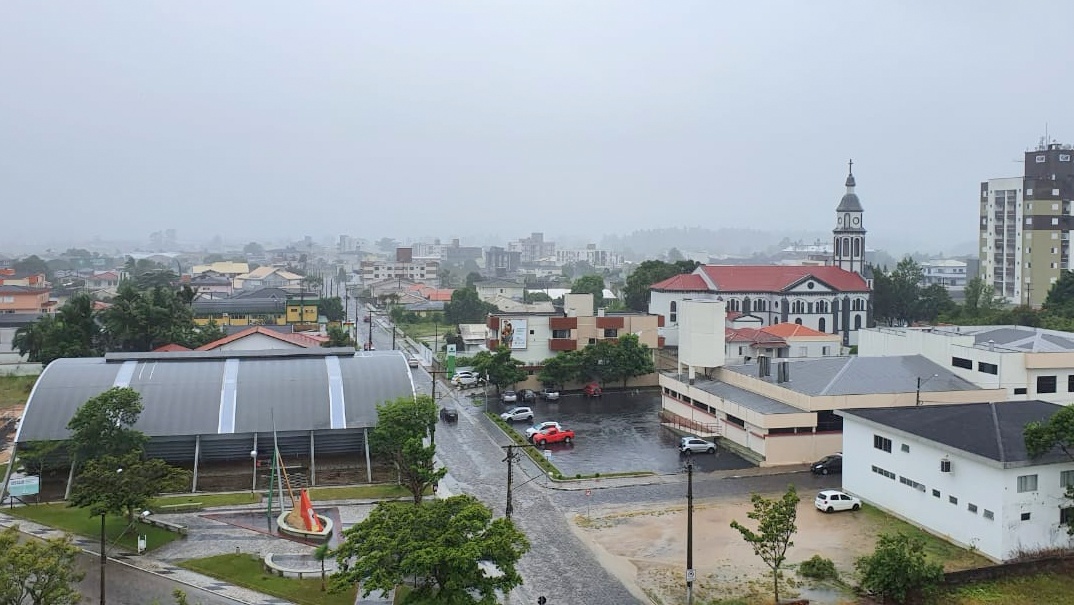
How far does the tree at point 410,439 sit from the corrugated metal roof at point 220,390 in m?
3.33

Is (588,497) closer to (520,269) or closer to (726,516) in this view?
(726,516)

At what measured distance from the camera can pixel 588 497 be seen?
70.1 feet

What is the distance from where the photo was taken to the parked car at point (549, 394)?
35.8 meters

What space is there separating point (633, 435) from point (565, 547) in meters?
11.5

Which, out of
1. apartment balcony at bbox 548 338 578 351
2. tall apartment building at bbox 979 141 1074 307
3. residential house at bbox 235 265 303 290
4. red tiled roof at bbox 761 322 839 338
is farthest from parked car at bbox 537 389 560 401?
residential house at bbox 235 265 303 290

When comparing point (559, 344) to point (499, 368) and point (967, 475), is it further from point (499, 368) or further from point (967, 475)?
point (967, 475)

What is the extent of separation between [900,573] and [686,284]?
39.2m

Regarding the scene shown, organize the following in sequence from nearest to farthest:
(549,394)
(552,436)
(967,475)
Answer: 1. (967,475)
2. (552,436)
3. (549,394)

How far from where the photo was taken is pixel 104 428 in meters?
19.9

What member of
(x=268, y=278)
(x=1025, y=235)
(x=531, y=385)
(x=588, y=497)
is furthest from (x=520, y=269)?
(x=588, y=497)

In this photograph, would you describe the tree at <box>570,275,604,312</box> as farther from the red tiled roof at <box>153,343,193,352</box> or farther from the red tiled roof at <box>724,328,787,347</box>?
the red tiled roof at <box>153,343,193,352</box>

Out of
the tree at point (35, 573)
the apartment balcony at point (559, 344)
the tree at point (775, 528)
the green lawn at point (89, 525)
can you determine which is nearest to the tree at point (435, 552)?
the tree at point (35, 573)

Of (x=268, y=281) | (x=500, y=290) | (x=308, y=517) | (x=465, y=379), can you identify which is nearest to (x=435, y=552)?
(x=308, y=517)

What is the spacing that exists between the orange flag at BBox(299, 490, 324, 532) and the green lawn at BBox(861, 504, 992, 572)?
12.1 metres
